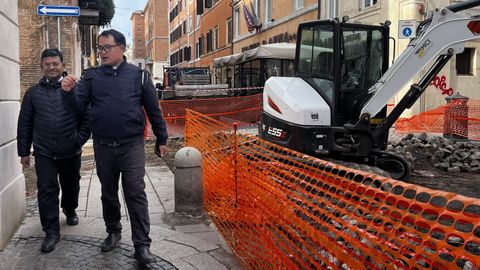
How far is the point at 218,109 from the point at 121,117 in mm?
12501

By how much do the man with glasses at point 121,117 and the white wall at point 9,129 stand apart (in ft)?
2.84

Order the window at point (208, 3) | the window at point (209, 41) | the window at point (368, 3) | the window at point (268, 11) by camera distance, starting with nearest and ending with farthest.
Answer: the window at point (368, 3) → the window at point (268, 11) → the window at point (208, 3) → the window at point (209, 41)

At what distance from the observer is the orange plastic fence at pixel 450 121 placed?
12688 mm

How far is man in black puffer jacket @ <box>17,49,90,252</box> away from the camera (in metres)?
4.55

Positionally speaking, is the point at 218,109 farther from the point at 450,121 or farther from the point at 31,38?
the point at 31,38

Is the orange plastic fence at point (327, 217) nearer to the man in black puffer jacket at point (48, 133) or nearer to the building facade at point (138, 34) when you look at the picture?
the man in black puffer jacket at point (48, 133)

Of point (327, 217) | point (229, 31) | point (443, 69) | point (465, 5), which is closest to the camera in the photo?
point (327, 217)

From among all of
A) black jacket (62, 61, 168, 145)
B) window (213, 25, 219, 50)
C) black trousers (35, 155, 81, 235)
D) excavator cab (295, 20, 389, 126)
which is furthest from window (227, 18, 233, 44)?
black jacket (62, 61, 168, 145)

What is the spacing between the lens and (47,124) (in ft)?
15.0

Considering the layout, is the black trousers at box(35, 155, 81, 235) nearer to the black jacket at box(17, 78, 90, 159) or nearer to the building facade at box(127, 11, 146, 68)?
the black jacket at box(17, 78, 90, 159)

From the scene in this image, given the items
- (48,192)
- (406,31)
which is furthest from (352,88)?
(48,192)

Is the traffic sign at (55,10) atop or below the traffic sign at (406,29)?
atop

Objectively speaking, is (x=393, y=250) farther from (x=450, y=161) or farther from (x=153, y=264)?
(x=450, y=161)

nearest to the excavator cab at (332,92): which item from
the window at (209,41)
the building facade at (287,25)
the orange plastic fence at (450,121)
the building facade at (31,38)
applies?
the building facade at (287,25)
